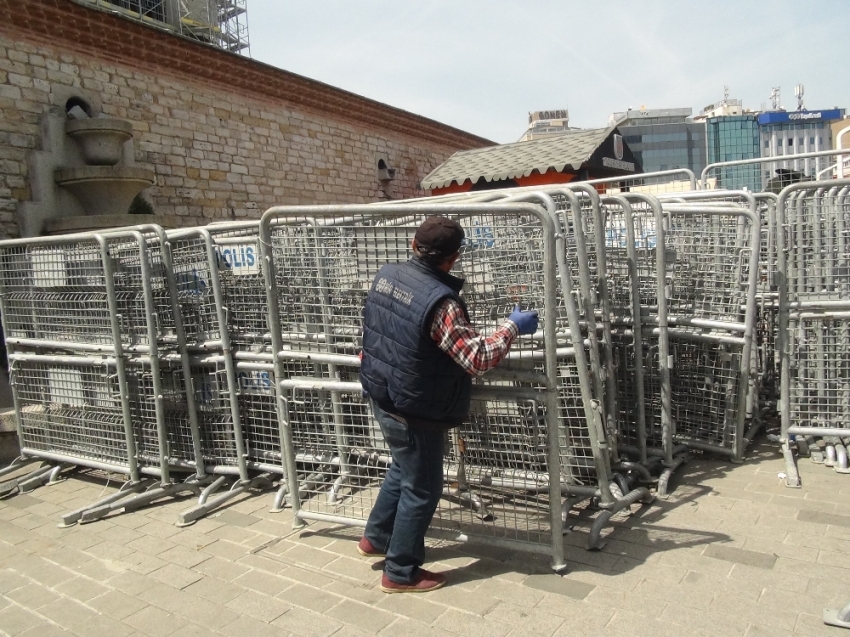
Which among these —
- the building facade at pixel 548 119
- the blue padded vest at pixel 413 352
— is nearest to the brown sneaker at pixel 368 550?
the blue padded vest at pixel 413 352

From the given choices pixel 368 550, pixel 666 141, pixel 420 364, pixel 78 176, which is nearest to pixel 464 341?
pixel 420 364

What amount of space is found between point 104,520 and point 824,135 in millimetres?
65039

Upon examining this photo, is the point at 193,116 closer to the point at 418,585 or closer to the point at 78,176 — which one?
the point at 78,176

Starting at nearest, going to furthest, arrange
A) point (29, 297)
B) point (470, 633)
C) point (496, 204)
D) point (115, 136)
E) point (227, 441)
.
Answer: point (470, 633), point (496, 204), point (227, 441), point (29, 297), point (115, 136)

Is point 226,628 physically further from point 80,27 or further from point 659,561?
point 80,27

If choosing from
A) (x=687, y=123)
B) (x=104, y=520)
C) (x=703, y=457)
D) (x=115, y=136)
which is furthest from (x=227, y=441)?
(x=687, y=123)

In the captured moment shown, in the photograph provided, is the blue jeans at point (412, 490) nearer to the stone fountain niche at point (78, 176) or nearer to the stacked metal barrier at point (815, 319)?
the stacked metal barrier at point (815, 319)

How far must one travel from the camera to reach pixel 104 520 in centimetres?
478

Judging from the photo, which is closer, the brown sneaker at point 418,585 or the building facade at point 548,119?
the brown sneaker at point 418,585

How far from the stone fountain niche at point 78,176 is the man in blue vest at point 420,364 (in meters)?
6.92

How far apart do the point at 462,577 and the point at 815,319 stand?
3.38 metres

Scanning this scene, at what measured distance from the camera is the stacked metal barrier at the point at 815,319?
4.96 meters

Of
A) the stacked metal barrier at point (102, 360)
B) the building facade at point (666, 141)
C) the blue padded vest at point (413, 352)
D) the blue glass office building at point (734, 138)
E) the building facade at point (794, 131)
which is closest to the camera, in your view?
the blue padded vest at point (413, 352)

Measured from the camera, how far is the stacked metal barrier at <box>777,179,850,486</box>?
496cm
